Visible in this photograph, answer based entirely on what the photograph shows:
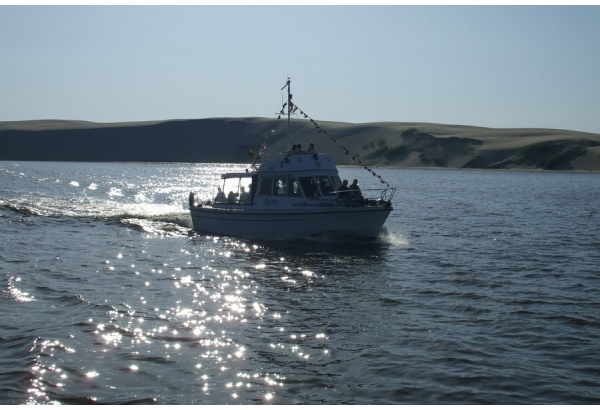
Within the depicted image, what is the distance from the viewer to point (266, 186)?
29.7 m

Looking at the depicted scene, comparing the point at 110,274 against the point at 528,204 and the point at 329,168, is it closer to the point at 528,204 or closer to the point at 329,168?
the point at 329,168

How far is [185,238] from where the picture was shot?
30781mm

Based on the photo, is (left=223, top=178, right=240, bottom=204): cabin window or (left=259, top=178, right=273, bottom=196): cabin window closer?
(left=259, top=178, right=273, bottom=196): cabin window

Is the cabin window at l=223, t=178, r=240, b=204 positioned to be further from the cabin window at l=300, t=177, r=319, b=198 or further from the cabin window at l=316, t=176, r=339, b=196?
the cabin window at l=316, t=176, r=339, b=196

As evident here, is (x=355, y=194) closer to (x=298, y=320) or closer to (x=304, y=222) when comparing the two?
(x=304, y=222)

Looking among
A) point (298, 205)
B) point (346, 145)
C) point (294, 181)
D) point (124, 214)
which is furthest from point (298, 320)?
point (346, 145)

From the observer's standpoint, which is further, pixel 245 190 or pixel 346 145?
pixel 346 145

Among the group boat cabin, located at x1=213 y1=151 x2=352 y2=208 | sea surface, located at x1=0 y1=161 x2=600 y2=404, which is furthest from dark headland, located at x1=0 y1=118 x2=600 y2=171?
sea surface, located at x1=0 y1=161 x2=600 y2=404

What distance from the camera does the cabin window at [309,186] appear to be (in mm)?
28527

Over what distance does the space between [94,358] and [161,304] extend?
166 inches

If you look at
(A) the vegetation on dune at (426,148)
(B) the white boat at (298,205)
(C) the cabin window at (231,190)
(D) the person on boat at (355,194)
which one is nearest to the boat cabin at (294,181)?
(B) the white boat at (298,205)

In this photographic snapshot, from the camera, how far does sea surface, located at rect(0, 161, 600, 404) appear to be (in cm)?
1146

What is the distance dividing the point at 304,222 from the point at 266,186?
292cm

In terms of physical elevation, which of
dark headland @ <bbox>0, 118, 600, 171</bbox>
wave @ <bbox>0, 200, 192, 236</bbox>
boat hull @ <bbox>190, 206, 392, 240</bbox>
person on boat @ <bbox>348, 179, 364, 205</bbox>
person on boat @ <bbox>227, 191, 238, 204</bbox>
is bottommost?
wave @ <bbox>0, 200, 192, 236</bbox>
